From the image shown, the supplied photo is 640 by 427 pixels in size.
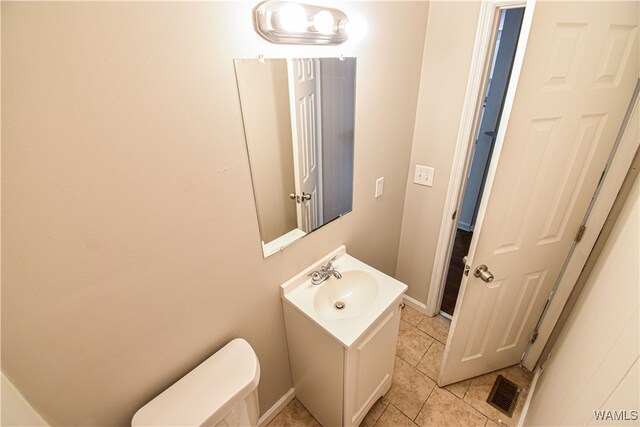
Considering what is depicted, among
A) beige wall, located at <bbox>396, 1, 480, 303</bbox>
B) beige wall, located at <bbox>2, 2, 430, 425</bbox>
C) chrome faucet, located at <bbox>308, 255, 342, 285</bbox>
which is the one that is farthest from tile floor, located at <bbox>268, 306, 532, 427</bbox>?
beige wall, located at <bbox>2, 2, 430, 425</bbox>

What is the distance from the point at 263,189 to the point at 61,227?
600mm

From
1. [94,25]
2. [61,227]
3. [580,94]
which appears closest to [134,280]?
[61,227]

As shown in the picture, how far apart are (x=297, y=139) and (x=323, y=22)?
43 cm

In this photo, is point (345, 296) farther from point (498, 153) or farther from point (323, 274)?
point (498, 153)

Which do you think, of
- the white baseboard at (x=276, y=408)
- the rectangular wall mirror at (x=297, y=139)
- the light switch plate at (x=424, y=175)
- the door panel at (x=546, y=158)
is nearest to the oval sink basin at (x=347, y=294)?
the rectangular wall mirror at (x=297, y=139)

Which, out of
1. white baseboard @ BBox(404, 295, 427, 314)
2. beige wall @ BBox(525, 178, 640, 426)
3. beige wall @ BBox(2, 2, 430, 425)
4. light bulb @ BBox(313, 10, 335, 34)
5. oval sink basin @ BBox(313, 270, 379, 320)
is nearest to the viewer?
beige wall @ BBox(2, 2, 430, 425)

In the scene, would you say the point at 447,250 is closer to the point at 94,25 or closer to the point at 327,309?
the point at 327,309

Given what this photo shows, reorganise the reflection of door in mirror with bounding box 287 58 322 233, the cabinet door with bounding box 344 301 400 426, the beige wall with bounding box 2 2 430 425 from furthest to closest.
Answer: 1. the cabinet door with bounding box 344 301 400 426
2. the reflection of door in mirror with bounding box 287 58 322 233
3. the beige wall with bounding box 2 2 430 425

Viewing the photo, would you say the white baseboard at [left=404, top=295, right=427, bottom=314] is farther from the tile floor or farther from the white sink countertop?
the white sink countertop

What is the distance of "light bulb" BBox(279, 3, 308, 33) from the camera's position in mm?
901

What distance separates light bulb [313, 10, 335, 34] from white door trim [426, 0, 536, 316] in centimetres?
64

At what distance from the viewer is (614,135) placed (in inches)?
42.8

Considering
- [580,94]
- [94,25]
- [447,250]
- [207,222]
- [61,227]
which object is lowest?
[447,250]

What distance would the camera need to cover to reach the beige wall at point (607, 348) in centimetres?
71
